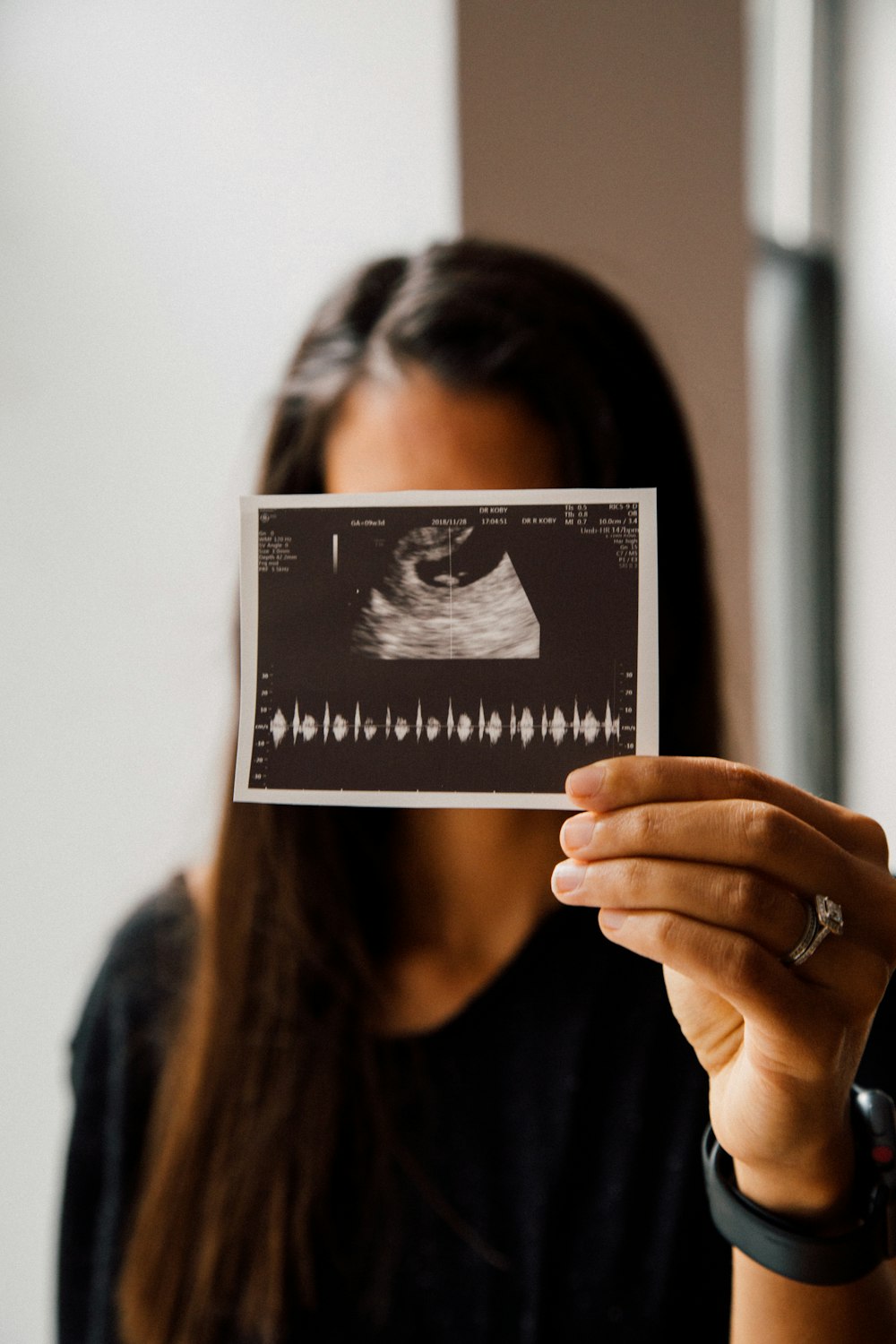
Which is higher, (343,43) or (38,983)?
(343,43)

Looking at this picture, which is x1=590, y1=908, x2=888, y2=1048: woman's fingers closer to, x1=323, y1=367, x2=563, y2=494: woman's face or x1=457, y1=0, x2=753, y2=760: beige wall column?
x1=323, y1=367, x2=563, y2=494: woman's face

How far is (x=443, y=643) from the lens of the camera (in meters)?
0.47

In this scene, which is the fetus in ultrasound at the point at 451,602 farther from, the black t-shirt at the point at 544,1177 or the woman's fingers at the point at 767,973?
the black t-shirt at the point at 544,1177

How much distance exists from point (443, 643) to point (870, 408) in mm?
1342

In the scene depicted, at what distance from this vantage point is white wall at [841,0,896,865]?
146cm

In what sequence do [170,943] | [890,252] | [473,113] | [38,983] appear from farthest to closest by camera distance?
[890,252], [38,983], [473,113], [170,943]

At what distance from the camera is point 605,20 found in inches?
47.4

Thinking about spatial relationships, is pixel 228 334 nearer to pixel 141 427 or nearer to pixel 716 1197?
pixel 141 427

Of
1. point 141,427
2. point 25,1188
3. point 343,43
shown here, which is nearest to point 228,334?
point 141,427

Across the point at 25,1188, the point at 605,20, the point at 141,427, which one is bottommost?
the point at 25,1188

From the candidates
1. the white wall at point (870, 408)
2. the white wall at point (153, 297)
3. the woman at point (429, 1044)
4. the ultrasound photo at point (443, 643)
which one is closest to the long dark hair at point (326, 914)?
the woman at point (429, 1044)

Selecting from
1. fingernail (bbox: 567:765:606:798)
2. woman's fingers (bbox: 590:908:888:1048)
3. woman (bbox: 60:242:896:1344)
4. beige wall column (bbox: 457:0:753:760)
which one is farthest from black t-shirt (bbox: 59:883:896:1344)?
beige wall column (bbox: 457:0:753:760)

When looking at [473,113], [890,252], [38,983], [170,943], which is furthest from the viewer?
[890,252]

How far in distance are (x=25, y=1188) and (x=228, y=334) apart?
1.14 m
